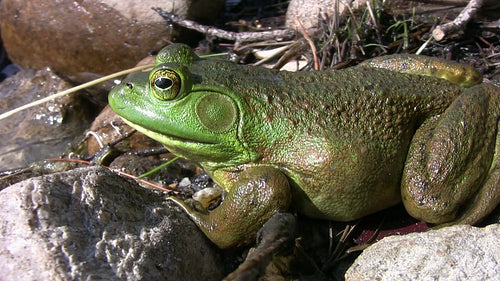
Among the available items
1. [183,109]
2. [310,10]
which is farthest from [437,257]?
[310,10]

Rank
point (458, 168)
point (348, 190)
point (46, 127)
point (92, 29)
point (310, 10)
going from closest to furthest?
point (458, 168), point (348, 190), point (46, 127), point (310, 10), point (92, 29)

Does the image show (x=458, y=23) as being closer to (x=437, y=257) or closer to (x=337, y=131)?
(x=337, y=131)

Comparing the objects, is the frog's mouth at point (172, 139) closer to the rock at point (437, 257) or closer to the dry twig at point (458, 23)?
the rock at point (437, 257)

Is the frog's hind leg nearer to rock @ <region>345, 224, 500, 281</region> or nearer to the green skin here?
the green skin

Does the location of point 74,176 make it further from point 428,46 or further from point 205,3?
point 205,3

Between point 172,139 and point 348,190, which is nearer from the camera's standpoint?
point 348,190

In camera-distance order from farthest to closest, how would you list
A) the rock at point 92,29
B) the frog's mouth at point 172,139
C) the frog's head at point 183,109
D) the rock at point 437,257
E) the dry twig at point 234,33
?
the rock at point 92,29
the dry twig at point 234,33
the frog's mouth at point 172,139
the frog's head at point 183,109
the rock at point 437,257

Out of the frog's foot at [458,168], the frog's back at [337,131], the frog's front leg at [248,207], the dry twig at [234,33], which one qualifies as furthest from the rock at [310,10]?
the frog's front leg at [248,207]
